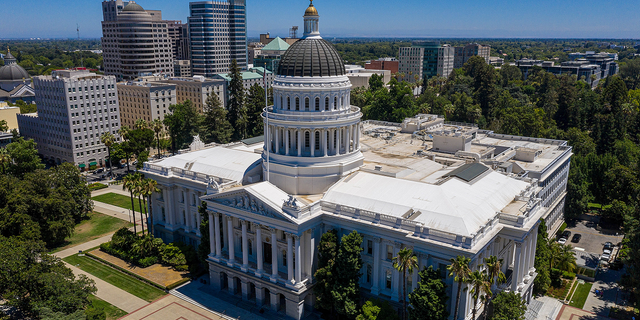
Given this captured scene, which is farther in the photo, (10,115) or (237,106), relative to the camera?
(10,115)

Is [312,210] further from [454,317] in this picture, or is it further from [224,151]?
[224,151]

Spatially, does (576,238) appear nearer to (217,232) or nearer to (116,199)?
(217,232)

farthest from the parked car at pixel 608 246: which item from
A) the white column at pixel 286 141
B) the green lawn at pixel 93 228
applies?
the green lawn at pixel 93 228

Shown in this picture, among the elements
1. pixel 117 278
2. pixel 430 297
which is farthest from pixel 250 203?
pixel 117 278

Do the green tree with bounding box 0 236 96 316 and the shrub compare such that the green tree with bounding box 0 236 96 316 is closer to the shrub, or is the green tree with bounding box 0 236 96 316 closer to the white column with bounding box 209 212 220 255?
the shrub

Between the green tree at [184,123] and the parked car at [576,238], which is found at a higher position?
the green tree at [184,123]

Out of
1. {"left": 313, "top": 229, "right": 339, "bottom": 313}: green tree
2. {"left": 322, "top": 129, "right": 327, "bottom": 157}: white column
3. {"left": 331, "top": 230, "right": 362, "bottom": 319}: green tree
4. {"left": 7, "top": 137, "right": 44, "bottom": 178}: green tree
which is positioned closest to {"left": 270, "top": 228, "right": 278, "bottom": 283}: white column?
{"left": 313, "top": 229, "right": 339, "bottom": 313}: green tree

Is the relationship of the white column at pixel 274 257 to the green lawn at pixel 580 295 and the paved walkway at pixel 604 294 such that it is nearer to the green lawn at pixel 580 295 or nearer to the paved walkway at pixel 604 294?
the green lawn at pixel 580 295
